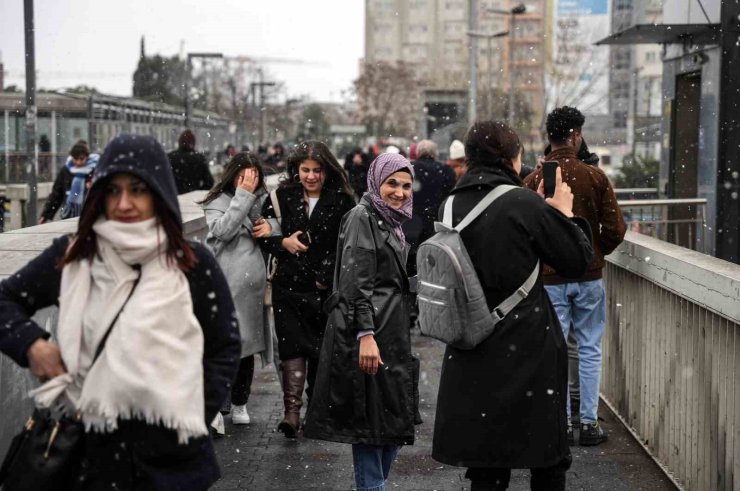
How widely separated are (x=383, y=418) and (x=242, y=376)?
2750mm

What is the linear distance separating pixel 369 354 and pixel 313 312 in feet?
7.53

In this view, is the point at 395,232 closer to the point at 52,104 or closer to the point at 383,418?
the point at 383,418

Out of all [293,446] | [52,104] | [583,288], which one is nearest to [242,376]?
[293,446]

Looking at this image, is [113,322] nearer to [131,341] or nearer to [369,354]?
[131,341]

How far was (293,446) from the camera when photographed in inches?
285

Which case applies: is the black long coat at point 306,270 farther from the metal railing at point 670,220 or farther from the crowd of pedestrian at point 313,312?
the metal railing at point 670,220

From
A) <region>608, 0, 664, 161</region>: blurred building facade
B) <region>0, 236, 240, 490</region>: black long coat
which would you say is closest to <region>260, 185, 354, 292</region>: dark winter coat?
<region>0, 236, 240, 490</region>: black long coat

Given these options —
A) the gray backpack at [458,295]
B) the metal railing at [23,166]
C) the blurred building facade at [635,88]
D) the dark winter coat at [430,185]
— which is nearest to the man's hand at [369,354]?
the gray backpack at [458,295]

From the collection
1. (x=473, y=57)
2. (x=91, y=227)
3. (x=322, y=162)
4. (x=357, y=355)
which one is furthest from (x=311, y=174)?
(x=473, y=57)

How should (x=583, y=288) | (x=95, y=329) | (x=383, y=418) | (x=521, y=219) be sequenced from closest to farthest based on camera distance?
(x=95, y=329) < (x=521, y=219) < (x=383, y=418) < (x=583, y=288)

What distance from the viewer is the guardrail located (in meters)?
5.04

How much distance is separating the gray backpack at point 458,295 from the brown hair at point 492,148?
0.15 m

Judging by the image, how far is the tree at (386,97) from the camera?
96.7 meters

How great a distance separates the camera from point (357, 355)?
532 cm
